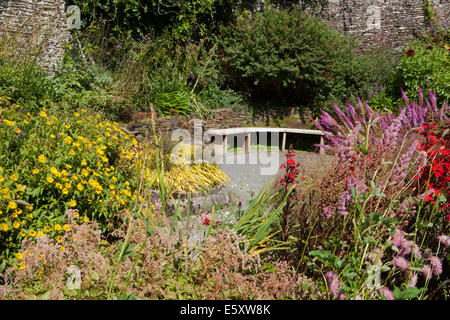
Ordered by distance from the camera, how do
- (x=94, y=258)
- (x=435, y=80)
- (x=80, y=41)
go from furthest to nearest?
(x=435, y=80) < (x=80, y=41) < (x=94, y=258)

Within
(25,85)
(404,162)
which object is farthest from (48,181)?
(25,85)

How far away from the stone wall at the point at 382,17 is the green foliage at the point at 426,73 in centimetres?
169

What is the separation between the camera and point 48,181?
2.32 m

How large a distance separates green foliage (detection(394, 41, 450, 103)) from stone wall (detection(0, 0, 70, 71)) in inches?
268

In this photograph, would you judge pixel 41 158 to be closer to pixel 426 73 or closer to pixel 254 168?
pixel 254 168

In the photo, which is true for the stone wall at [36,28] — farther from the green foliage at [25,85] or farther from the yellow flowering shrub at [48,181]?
the yellow flowering shrub at [48,181]

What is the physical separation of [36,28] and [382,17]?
854 cm

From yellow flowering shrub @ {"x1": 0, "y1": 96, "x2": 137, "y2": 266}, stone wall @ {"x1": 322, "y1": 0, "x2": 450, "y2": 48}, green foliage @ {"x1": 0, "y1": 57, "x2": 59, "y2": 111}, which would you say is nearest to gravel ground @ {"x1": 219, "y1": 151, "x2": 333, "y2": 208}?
yellow flowering shrub @ {"x1": 0, "y1": 96, "x2": 137, "y2": 266}

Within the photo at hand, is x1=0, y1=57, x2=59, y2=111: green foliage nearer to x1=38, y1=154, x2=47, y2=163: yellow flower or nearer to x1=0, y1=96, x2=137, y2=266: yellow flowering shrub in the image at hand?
x1=0, y1=96, x2=137, y2=266: yellow flowering shrub

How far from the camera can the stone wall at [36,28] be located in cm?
600
